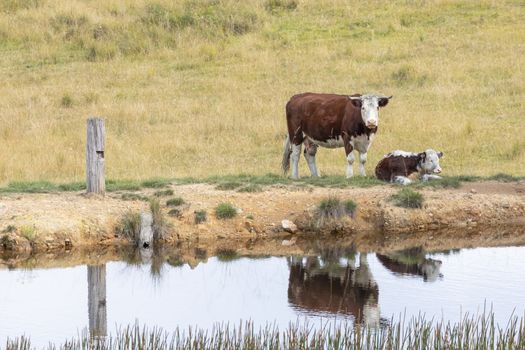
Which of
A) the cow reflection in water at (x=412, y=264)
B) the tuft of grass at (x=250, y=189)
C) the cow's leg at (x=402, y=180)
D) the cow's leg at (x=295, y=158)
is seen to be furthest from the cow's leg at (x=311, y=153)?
the cow reflection in water at (x=412, y=264)

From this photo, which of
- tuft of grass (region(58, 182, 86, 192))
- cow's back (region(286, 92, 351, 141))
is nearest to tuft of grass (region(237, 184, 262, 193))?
cow's back (region(286, 92, 351, 141))

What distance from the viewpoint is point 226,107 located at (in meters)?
26.8

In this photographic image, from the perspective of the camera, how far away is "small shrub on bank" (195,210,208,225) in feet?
59.5

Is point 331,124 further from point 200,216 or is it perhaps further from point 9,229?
point 9,229

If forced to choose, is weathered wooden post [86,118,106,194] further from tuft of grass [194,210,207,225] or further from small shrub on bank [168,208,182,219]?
tuft of grass [194,210,207,225]

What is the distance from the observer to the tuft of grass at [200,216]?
59.5 feet

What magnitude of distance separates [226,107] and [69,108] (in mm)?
3496

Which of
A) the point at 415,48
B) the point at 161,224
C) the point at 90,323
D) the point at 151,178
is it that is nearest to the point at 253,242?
the point at 161,224

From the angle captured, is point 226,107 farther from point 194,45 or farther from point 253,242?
point 253,242

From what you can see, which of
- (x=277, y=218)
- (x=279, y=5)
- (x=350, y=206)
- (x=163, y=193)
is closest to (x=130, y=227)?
(x=163, y=193)

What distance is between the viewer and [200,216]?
18.2m

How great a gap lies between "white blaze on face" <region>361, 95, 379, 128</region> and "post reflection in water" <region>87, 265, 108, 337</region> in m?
5.27

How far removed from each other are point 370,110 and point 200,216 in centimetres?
342

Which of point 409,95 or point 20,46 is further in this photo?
point 20,46
